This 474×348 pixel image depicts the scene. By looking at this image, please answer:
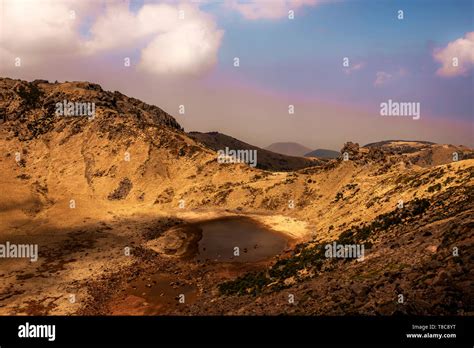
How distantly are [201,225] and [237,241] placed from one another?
11224 mm

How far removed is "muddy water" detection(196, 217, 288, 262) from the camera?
1760 inches

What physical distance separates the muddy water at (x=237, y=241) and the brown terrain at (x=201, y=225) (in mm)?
312

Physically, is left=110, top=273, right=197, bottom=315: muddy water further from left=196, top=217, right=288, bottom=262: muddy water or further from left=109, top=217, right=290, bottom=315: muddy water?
left=196, top=217, right=288, bottom=262: muddy water

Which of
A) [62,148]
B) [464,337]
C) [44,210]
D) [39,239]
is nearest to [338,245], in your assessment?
[464,337]

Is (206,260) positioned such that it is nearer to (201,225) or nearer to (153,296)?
(153,296)

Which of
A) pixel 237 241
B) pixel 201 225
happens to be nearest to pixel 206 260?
pixel 237 241

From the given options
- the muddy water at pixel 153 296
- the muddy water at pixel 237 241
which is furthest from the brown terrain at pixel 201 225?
the muddy water at pixel 237 241

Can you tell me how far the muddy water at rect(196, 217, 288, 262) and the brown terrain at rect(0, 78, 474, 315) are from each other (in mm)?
312

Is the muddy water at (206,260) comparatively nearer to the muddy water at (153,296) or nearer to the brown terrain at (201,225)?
the muddy water at (153,296)

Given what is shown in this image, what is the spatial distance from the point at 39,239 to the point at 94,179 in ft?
107

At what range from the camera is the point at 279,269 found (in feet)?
112

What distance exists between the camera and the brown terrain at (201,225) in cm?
2202

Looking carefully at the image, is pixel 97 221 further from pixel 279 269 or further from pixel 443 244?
pixel 443 244

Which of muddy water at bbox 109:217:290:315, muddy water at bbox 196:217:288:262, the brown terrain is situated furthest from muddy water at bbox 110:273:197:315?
muddy water at bbox 196:217:288:262
